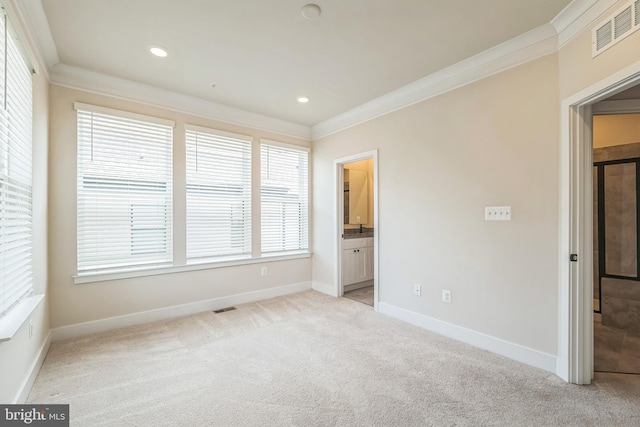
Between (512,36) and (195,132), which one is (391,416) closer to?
(512,36)

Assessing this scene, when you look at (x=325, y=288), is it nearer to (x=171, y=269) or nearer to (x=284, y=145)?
(x=171, y=269)

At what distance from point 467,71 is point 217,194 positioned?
3.30 meters

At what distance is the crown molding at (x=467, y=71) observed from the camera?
7.70 ft

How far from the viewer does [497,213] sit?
8.61 ft

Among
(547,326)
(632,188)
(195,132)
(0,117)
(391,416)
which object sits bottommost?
(391,416)

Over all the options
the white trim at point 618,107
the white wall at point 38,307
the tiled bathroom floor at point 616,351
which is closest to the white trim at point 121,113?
the white wall at point 38,307

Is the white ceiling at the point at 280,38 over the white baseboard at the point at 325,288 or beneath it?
over

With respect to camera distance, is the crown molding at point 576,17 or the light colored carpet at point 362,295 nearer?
the crown molding at point 576,17

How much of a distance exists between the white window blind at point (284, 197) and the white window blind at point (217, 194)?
288 millimetres

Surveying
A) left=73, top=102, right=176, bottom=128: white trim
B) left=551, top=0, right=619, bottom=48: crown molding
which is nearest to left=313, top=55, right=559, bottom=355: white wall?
left=551, top=0, right=619, bottom=48: crown molding

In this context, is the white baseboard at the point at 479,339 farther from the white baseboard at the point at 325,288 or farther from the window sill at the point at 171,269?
the window sill at the point at 171,269

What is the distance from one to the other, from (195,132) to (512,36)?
3577 millimetres

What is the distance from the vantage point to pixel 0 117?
1.66 meters

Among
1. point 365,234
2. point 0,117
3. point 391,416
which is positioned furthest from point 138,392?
point 365,234
